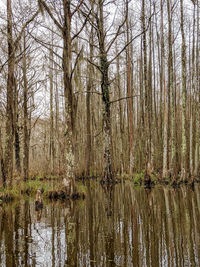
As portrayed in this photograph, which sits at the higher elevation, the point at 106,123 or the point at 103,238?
the point at 106,123

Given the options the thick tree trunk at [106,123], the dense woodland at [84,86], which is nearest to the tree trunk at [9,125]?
the dense woodland at [84,86]

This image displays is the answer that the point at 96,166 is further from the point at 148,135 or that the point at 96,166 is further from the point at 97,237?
the point at 97,237

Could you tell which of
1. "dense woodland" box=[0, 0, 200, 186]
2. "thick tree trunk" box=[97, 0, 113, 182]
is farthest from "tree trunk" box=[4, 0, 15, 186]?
"thick tree trunk" box=[97, 0, 113, 182]

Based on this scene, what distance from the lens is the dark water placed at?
3.14 m

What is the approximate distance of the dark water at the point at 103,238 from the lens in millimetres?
3141

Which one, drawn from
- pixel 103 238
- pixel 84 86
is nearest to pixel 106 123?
pixel 84 86

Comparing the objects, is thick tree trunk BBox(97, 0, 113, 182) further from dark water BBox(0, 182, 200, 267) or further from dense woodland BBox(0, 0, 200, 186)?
dark water BBox(0, 182, 200, 267)

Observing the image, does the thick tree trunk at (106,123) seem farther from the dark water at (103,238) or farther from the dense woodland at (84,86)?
the dark water at (103,238)

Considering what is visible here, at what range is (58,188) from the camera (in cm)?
930

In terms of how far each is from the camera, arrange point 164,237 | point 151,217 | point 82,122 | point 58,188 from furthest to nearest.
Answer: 1. point 82,122
2. point 58,188
3. point 151,217
4. point 164,237

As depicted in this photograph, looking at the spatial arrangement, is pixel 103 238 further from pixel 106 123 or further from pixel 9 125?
pixel 106 123

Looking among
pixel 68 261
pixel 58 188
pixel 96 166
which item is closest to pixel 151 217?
pixel 68 261

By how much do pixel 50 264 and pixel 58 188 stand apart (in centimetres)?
627

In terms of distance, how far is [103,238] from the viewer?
13.1 feet
